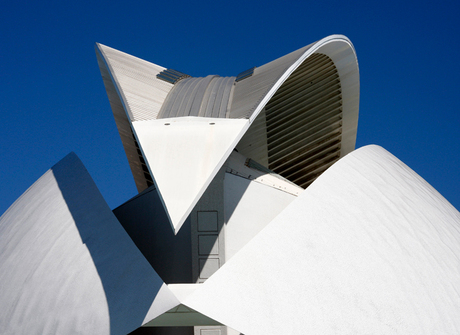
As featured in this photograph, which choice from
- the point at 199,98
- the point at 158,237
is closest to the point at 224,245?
the point at 158,237

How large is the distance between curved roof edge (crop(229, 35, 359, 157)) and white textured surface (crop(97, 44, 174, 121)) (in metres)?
1.86

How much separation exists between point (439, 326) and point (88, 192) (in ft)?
19.5

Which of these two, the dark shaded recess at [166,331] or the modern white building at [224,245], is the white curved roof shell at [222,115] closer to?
the modern white building at [224,245]

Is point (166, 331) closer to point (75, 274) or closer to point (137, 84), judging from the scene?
point (75, 274)

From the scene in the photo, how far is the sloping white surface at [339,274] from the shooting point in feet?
19.2

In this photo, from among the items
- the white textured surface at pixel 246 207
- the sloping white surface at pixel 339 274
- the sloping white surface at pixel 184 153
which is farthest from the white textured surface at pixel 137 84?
the sloping white surface at pixel 339 274

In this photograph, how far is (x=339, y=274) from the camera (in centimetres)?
638

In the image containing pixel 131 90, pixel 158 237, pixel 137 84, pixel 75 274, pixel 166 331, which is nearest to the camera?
pixel 75 274

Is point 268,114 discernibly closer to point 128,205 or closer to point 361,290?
point 128,205

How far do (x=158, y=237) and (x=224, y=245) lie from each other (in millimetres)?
1546

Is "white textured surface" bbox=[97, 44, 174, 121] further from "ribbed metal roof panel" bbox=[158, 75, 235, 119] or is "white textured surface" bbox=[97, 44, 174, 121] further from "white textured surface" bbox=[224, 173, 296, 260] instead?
"white textured surface" bbox=[224, 173, 296, 260]

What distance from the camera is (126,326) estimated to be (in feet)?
20.3

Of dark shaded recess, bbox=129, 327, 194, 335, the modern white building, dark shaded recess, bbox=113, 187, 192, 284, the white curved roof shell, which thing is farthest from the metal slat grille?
dark shaded recess, bbox=129, 327, 194, 335

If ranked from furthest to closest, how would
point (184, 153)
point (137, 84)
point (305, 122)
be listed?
1. point (305, 122)
2. point (137, 84)
3. point (184, 153)
